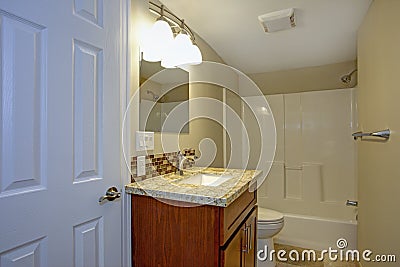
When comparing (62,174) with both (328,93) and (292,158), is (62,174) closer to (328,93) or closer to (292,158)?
(292,158)

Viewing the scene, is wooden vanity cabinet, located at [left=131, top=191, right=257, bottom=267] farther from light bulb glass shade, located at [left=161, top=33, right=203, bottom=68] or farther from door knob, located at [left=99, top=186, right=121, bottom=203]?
light bulb glass shade, located at [left=161, top=33, right=203, bottom=68]

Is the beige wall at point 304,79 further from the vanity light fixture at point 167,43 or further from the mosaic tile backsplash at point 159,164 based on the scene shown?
the mosaic tile backsplash at point 159,164

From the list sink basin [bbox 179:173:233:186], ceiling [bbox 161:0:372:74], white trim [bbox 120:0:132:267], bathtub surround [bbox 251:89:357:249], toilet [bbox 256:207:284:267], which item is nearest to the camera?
white trim [bbox 120:0:132:267]

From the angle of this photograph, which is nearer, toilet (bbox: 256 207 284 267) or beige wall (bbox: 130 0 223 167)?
beige wall (bbox: 130 0 223 167)

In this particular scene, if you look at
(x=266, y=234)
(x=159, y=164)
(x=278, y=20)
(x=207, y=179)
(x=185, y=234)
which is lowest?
(x=266, y=234)

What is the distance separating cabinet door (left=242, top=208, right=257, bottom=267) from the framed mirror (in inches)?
31.0

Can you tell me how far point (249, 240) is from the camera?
4.74 ft

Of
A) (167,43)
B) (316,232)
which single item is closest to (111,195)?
(167,43)

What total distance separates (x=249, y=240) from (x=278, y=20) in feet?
5.24

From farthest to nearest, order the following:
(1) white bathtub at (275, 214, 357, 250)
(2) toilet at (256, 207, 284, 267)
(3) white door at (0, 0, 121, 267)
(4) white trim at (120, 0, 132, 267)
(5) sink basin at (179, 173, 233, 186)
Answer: (1) white bathtub at (275, 214, 357, 250), (2) toilet at (256, 207, 284, 267), (5) sink basin at (179, 173, 233, 186), (4) white trim at (120, 0, 132, 267), (3) white door at (0, 0, 121, 267)

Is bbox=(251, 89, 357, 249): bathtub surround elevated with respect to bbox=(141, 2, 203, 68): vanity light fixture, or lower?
lower

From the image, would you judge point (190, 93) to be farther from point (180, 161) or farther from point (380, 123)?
point (380, 123)

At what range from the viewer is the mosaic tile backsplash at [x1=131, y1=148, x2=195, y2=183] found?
1.32m

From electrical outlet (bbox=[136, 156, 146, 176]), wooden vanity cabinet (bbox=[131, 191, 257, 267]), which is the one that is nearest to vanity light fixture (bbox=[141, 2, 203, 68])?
electrical outlet (bbox=[136, 156, 146, 176])
